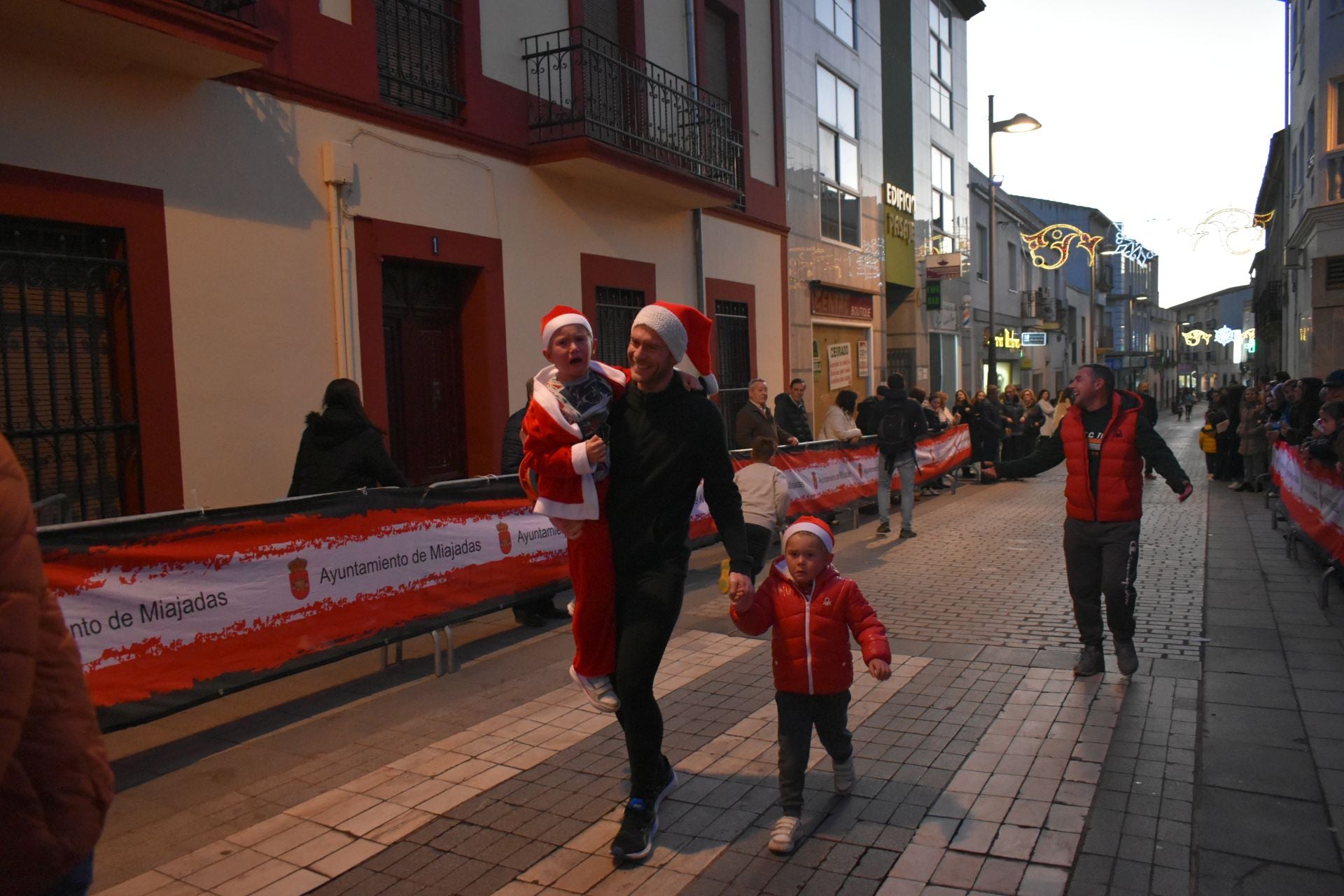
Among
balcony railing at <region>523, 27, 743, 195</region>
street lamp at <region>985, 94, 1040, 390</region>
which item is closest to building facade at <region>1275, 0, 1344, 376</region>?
street lamp at <region>985, 94, 1040, 390</region>

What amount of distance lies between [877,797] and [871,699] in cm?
133

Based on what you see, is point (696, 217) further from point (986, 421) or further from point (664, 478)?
point (664, 478)

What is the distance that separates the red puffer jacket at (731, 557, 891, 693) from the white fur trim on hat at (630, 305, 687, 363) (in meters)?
0.99

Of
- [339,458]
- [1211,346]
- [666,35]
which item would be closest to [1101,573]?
[339,458]

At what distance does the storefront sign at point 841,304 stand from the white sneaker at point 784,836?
15533mm

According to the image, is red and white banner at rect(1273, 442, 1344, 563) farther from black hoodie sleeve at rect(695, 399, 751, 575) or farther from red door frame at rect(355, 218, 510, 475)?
red door frame at rect(355, 218, 510, 475)

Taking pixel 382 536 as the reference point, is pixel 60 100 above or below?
above

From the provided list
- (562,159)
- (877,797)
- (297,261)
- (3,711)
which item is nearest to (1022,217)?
(562,159)

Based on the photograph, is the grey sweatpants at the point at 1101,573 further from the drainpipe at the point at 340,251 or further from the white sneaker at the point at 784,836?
the drainpipe at the point at 340,251

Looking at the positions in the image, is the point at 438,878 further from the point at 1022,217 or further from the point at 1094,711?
the point at 1022,217

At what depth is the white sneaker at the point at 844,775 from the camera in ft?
13.3

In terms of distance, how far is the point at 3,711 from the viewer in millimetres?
1611

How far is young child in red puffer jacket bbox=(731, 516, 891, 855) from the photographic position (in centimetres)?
373

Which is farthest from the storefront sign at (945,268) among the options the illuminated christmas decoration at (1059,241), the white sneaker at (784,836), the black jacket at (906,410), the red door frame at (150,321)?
the white sneaker at (784,836)
